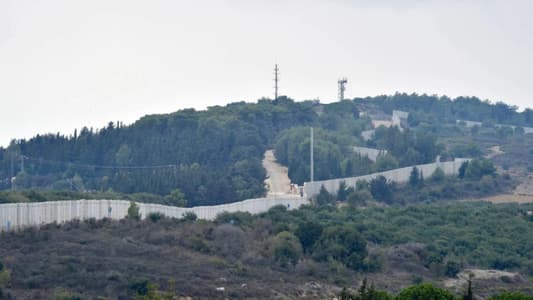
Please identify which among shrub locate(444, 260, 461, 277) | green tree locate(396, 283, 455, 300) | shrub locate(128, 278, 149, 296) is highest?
green tree locate(396, 283, 455, 300)

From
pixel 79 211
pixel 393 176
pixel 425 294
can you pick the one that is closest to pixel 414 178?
pixel 393 176

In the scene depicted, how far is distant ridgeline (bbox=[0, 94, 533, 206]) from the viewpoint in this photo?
3585 inches

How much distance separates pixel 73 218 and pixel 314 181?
30.7 meters

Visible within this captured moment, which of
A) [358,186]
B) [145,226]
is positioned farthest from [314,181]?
[145,226]

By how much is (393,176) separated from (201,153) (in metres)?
12.4

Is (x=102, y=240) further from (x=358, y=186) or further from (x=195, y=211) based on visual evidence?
(x=358, y=186)

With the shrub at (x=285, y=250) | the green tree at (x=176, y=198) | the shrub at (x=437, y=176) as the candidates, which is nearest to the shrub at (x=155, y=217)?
the shrub at (x=285, y=250)

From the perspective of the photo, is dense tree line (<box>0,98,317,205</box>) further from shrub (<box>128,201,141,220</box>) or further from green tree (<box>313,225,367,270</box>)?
green tree (<box>313,225,367,270</box>)

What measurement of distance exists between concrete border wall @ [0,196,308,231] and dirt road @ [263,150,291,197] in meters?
13.2

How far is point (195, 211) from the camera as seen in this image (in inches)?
2953

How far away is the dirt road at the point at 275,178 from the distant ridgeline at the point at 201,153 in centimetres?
70

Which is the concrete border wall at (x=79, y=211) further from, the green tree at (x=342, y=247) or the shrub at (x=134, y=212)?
the green tree at (x=342, y=247)

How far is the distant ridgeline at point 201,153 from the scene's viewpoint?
91062 mm

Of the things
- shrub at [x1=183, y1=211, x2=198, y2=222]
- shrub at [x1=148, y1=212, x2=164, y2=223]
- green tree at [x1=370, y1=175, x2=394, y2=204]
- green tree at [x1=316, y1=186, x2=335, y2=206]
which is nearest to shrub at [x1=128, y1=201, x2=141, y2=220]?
shrub at [x1=148, y1=212, x2=164, y2=223]
